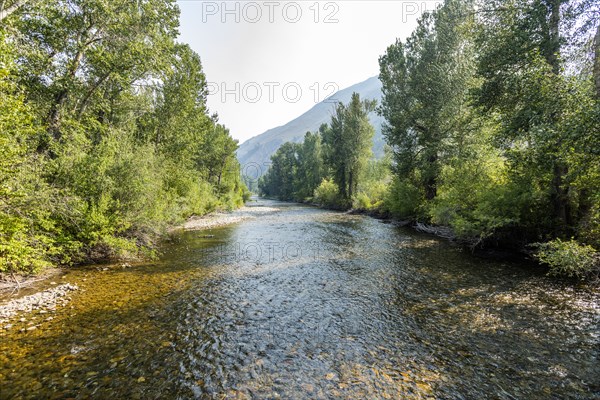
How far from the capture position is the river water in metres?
5.47

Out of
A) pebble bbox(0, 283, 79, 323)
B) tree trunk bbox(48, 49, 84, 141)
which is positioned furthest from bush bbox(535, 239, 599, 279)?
tree trunk bbox(48, 49, 84, 141)

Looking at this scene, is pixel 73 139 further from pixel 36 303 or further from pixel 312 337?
pixel 312 337

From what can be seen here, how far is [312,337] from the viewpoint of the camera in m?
7.47

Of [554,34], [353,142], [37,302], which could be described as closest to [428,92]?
[554,34]

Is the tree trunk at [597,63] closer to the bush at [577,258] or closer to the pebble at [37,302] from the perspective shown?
the bush at [577,258]

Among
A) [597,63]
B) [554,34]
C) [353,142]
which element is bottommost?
[597,63]

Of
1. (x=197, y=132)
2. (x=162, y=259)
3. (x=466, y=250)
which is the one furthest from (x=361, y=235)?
(x=197, y=132)

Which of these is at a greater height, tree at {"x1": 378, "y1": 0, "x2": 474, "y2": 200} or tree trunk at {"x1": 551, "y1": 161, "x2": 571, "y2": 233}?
tree at {"x1": 378, "y1": 0, "x2": 474, "y2": 200}

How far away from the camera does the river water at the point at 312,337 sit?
18.0 ft

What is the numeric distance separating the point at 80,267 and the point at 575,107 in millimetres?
22640

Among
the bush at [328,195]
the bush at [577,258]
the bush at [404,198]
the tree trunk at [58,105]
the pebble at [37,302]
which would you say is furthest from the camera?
the bush at [328,195]

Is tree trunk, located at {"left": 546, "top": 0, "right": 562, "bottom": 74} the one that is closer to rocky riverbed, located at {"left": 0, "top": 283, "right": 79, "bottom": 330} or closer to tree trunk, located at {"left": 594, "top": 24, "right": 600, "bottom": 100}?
tree trunk, located at {"left": 594, "top": 24, "right": 600, "bottom": 100}

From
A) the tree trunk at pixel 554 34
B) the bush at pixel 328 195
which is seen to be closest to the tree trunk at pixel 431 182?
the tree trunk at pixel 554 34

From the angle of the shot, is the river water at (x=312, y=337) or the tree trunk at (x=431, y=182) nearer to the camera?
the river water at (x=312, y=337)
